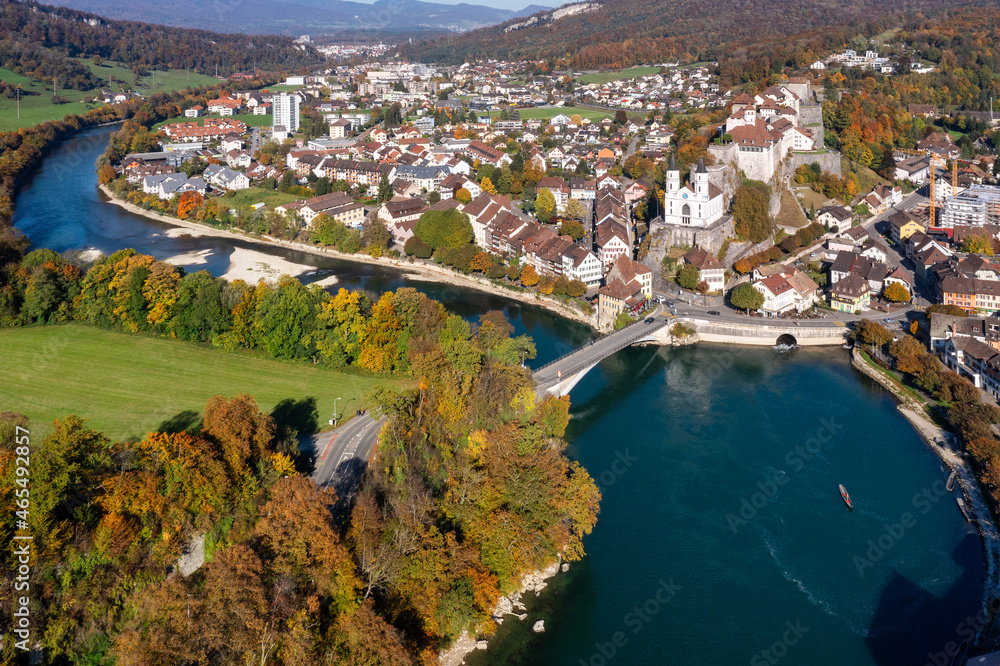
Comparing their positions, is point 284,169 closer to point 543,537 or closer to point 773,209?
point 773,209

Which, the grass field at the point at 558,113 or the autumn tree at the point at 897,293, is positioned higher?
the grass field at the point at 558,113

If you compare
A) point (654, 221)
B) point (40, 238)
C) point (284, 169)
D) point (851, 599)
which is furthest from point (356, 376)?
point (284, 169)

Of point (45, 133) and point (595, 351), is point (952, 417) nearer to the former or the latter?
point (595, 351)

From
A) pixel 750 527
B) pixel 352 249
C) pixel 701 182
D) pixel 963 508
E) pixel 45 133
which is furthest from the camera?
pixel 45 133

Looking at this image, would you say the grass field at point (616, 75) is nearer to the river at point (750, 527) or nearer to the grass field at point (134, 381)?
the river at point (750, 527)

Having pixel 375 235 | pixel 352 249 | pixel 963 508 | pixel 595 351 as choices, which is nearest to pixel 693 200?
pixel 595 351

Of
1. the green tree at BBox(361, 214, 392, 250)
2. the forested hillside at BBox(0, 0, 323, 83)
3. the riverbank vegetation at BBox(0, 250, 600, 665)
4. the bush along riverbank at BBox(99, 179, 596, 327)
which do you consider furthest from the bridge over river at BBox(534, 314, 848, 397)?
the forested hillside at BBox(0, 0, 323, 83)

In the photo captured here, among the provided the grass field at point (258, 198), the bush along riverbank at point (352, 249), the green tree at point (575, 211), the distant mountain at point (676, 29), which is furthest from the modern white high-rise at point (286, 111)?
the green tree at point (575, 211)
